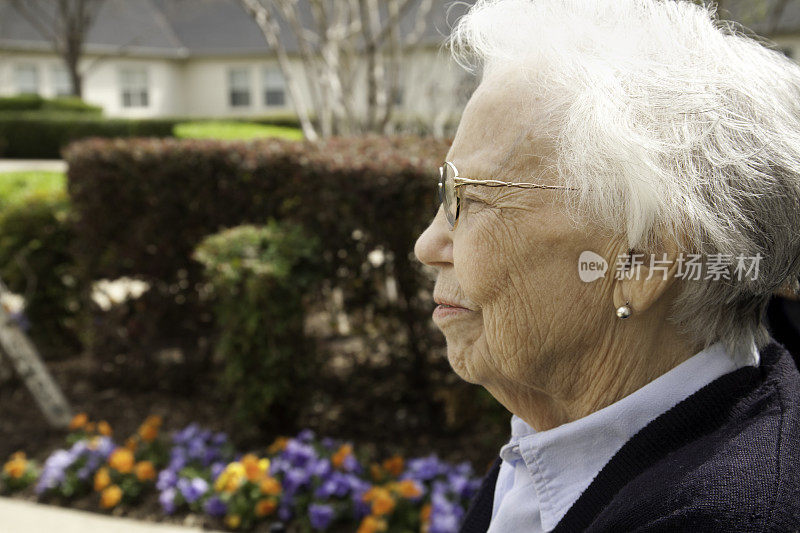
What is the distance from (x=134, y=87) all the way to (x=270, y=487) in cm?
3123

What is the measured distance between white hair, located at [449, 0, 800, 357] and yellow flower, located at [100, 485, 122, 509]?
3.33 meters

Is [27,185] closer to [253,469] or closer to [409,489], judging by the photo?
[253,469]

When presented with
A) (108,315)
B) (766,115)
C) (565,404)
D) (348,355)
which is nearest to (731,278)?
(766,115)

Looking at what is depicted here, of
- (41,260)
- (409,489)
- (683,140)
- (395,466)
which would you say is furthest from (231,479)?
(41,260)

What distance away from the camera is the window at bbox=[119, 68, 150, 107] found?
30.8 meters

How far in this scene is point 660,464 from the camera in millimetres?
1171

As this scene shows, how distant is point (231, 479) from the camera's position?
3531 mm

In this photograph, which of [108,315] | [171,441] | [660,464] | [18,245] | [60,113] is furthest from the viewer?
[60,113]

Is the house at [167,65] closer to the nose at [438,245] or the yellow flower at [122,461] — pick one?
the yellow flower at [122,461]

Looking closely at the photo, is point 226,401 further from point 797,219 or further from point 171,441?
point 797,219

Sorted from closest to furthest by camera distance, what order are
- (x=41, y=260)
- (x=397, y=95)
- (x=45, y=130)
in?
(x=41, y=260) < (x=397, y=95) < (x=45, y=130)

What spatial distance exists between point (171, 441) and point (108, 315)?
1330mm

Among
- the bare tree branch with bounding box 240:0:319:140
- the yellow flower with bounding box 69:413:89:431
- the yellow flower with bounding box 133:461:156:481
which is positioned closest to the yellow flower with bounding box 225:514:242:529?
the yellow flower with bounding box 133:461:156:481

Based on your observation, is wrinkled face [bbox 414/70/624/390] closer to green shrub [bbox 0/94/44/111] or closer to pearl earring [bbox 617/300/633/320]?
pearl earring [bbox 617/300/633/320]
